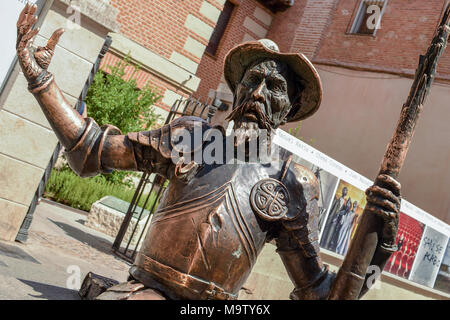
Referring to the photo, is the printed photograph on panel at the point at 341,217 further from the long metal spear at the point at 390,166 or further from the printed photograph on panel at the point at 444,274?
the long metal spear at the point at 390,166

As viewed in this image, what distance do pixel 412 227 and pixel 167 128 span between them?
458cm

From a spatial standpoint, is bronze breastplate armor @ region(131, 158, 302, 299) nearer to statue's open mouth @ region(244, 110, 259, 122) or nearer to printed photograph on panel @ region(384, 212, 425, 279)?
statue's open mouth @ region(244, 110, 259, 122)

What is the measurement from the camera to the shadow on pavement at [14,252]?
10.2 feet

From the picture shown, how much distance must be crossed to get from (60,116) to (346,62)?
11.4 metres

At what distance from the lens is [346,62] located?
40.8ft

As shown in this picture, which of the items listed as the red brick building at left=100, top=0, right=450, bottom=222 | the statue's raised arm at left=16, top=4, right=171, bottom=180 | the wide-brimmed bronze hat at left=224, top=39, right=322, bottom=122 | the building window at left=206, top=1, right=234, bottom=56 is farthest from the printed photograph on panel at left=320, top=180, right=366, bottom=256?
the building window at left=206, top=1, right=234, bottom=56

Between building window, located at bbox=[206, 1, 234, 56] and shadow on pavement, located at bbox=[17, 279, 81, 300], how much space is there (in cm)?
1266

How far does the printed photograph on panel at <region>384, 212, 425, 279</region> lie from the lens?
5656 millimetres

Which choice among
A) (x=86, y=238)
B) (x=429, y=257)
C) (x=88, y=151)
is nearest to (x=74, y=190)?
(x=86, y=238)

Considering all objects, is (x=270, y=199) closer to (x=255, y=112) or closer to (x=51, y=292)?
(x=255, y=112)

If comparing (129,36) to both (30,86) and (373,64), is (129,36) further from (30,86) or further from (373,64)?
(30,86)

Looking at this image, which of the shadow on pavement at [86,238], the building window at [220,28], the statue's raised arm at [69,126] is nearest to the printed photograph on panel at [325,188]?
the shadow on pavement at [86,238]
